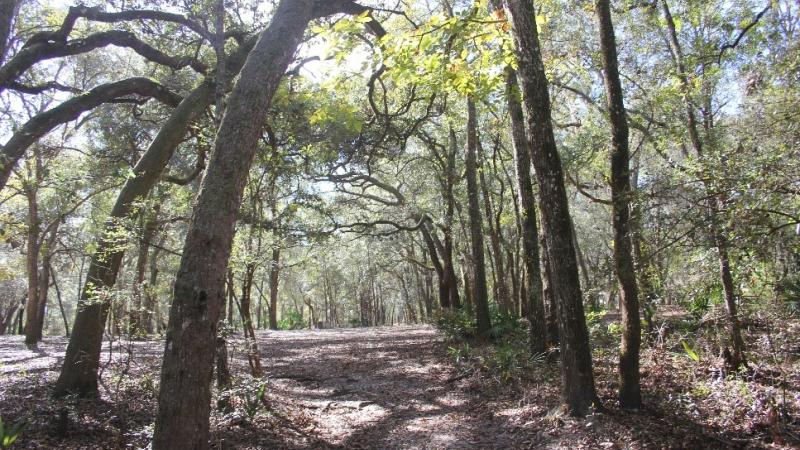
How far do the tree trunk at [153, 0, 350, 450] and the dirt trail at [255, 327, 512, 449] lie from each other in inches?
131

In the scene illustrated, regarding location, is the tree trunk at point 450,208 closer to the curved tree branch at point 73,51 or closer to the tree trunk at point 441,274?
the tree trunk at point 441,274

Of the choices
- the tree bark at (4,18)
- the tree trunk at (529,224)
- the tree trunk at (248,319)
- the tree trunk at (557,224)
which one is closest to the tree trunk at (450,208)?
the tree trunk at (529,224)

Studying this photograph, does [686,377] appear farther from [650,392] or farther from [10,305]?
[10,305]

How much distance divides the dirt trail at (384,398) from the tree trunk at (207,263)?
3.33 m

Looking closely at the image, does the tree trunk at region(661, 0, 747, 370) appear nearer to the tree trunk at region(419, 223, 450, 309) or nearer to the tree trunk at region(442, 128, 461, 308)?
the tree trunk at region(442, 128, 461, 308)

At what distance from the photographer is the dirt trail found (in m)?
6.95

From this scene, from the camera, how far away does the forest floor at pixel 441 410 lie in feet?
18.0

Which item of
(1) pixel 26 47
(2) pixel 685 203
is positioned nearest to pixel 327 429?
(2) pixel 685 203

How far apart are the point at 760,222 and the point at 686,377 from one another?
11.2ft

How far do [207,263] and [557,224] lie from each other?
4.27 meters

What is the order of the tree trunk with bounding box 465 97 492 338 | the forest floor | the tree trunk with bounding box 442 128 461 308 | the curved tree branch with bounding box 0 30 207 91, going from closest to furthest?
the forest floor
the curved tree branch with bounding box 0 30 207 91
the tree trunk with bounding box 465 97 492 338
the tree trunk with bounding box 442 128 461 308

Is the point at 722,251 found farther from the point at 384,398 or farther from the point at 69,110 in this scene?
the point at 69,110

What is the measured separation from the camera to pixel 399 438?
701 cm

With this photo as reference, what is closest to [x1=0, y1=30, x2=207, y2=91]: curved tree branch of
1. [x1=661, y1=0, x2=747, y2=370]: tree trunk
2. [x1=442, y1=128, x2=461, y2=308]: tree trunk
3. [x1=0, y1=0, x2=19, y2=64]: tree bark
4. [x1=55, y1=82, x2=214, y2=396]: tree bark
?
[x1=0, y1=0, x2=19, y2=64]: tree bark
